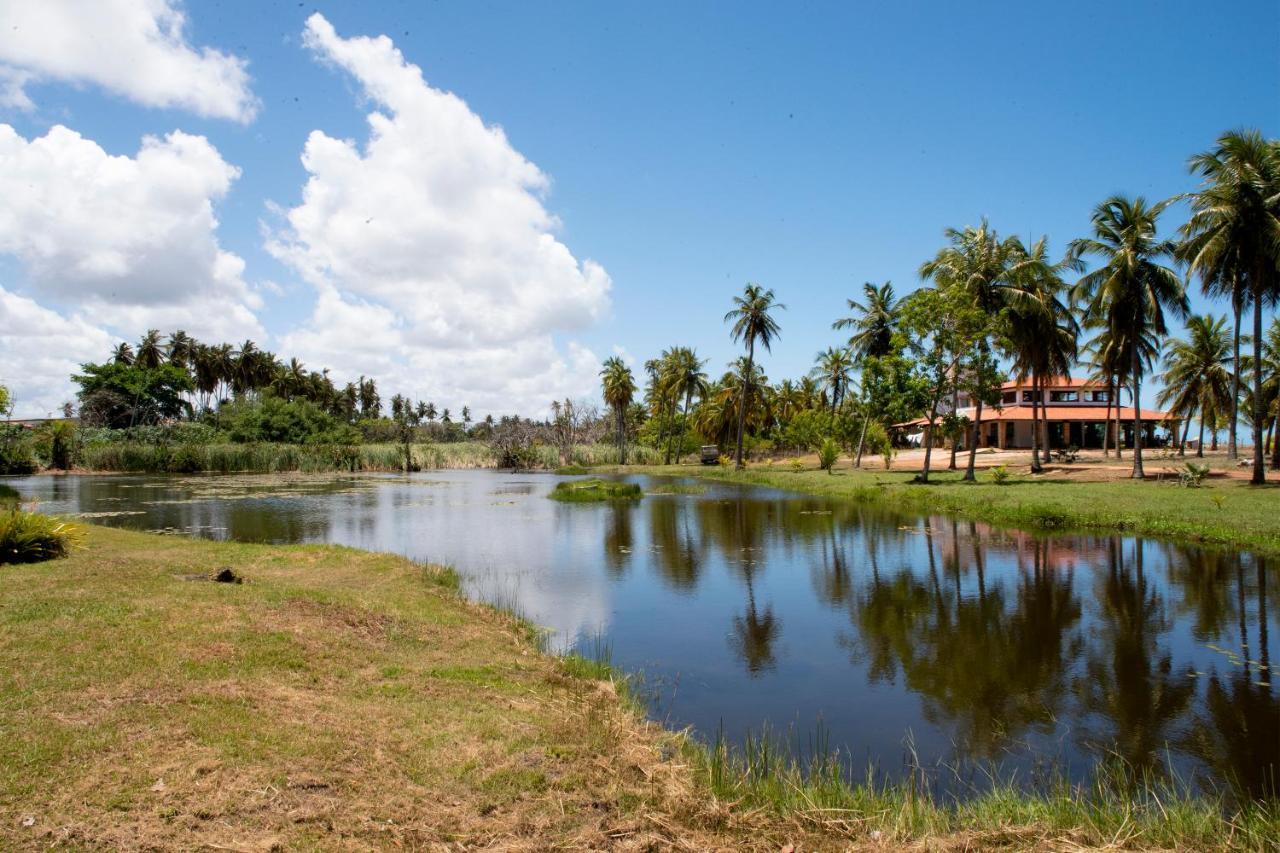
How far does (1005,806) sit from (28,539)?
1538 centimetres

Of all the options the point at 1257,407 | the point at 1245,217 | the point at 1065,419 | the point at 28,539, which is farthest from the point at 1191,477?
the point at 28,539

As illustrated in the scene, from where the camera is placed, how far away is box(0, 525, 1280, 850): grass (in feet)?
16.8

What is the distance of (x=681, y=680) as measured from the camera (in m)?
10.5

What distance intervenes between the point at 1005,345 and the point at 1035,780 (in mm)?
36247

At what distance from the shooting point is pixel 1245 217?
29.2 metres

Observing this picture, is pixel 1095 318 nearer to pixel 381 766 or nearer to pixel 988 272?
pixel 988 272

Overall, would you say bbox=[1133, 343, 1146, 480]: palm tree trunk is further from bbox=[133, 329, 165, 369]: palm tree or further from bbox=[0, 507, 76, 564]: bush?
bbox=[133, 329, 165, 369]: palm tree

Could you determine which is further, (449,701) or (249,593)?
(249,593)

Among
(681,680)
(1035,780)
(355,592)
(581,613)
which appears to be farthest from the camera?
(581,613)

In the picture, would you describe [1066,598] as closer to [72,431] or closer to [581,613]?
[581,613]

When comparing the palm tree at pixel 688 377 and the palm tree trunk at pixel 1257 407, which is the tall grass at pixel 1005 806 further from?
the palm tree at pixel 688 377

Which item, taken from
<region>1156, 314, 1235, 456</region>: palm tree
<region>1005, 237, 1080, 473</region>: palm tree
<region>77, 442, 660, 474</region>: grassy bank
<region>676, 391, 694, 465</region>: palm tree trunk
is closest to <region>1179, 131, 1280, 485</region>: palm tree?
<region>1005, 237, 1080, 473</region>: palm tree

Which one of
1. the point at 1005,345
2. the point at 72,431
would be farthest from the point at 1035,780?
the point at 72,431

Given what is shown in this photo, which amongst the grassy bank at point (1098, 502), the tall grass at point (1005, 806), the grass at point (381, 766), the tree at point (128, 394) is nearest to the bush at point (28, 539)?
the grass at point (381, 766)
